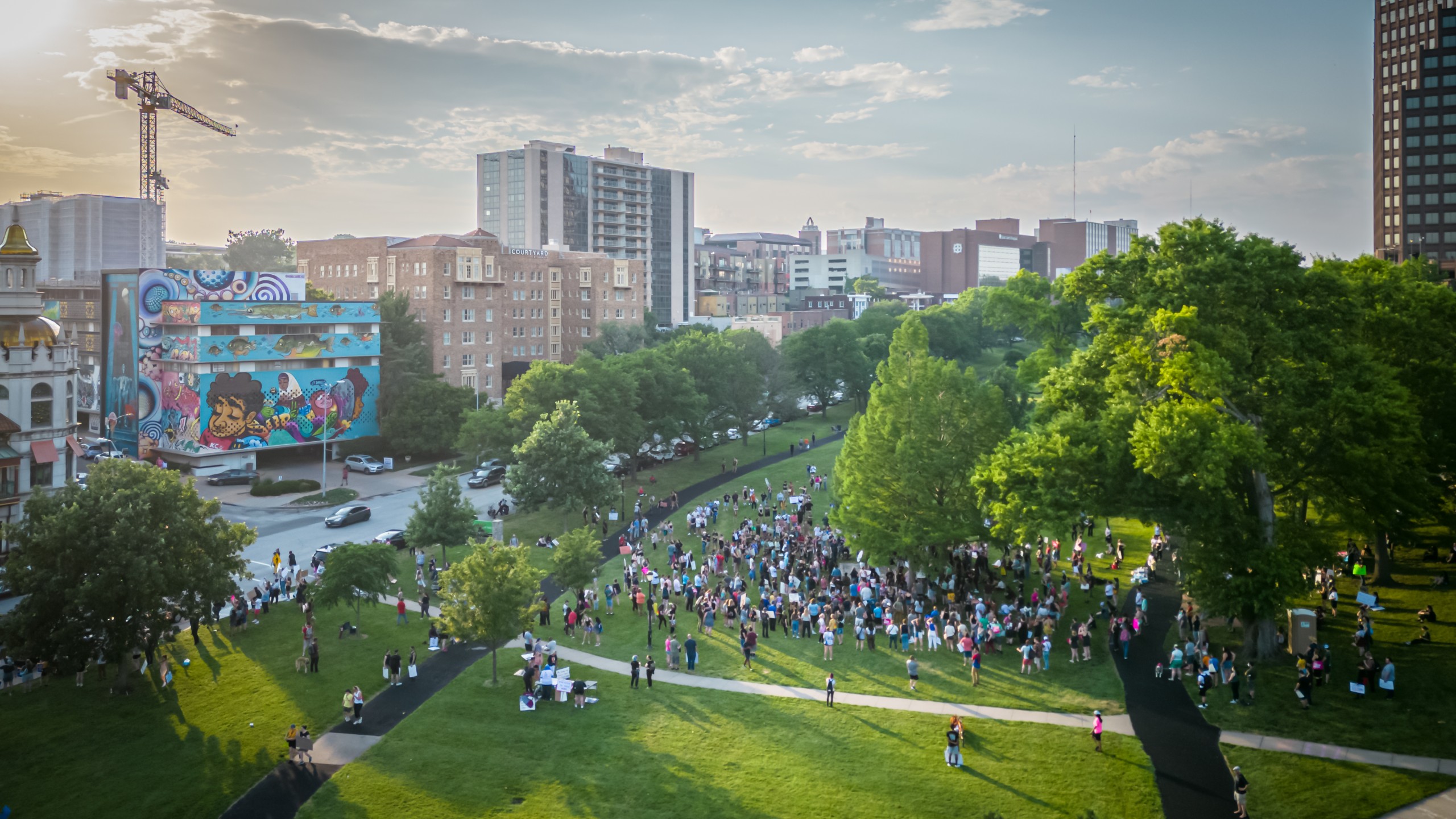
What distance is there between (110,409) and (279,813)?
2381 inches

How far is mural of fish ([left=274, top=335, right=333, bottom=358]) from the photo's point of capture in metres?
73.8

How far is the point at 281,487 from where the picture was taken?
216 ft

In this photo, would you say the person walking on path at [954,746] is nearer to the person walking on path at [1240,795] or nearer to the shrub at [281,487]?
the person walking on path at [1240,795]

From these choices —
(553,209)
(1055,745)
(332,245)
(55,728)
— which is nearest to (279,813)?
(55,728)

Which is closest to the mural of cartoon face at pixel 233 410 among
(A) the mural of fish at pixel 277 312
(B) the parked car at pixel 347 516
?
(A) the mural of fish at pixel 277 312

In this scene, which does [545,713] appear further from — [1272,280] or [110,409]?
[110,409]

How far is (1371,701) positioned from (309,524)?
5004 cm

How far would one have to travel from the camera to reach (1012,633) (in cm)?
3466

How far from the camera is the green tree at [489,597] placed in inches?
1280

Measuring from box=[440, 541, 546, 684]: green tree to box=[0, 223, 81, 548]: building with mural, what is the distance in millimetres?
20530

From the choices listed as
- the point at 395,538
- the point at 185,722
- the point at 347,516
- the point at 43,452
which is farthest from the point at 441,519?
the point at 43,452

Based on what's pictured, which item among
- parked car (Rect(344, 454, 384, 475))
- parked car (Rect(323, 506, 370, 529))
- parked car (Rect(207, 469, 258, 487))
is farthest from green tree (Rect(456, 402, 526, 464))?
parked car (Rect(207, 469, 258, 487))

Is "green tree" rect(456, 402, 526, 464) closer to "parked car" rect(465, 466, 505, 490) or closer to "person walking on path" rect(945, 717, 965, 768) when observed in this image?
"parked car" rect(465, 466, 505, 490)

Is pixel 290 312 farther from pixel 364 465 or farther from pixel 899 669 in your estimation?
pixel 899 669
